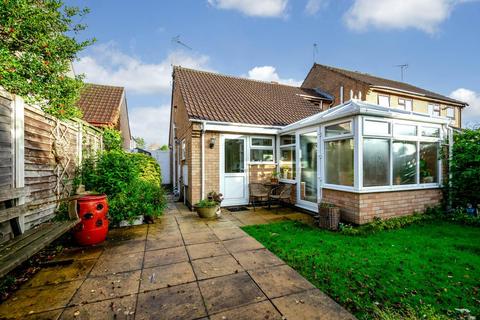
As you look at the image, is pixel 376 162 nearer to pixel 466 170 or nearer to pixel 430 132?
pixel 430 132

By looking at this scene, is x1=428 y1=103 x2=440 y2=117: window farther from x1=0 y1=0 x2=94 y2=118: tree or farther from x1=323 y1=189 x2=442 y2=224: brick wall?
x1=0 y1=0 x2=94 y2=118: tree

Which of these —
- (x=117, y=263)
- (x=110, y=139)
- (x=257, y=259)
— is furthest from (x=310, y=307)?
(x=110, y=139)

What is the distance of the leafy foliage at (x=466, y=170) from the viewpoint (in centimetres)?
609

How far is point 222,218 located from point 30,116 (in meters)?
4.90

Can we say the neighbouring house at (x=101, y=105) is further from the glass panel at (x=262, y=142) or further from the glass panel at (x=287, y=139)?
the glass panel at (x=287, y=139)

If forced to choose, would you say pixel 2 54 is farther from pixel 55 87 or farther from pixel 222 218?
pixel 222 218

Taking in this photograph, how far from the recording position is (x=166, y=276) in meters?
3.04

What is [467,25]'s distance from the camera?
9195mm

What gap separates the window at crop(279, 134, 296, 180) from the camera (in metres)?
7.82

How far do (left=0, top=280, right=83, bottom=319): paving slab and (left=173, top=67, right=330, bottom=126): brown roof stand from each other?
Answer: 550cm

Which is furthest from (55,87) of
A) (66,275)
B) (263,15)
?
(263,15)

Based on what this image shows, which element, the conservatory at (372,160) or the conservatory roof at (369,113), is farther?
the conservatory at (372,160)

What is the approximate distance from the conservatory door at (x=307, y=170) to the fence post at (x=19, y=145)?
22.4ft

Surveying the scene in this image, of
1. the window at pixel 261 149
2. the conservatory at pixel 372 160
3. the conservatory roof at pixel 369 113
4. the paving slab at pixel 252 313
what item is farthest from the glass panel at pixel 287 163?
the paving slab at pixel 252 313
